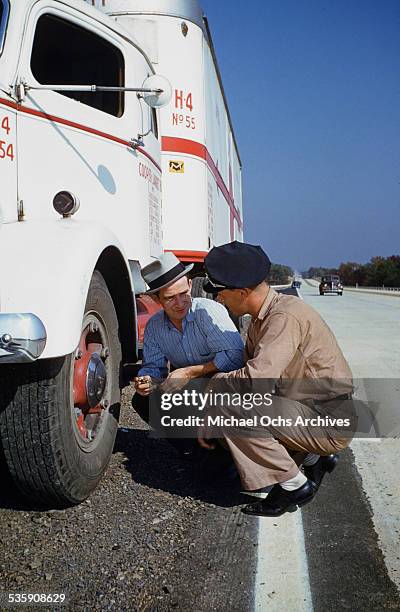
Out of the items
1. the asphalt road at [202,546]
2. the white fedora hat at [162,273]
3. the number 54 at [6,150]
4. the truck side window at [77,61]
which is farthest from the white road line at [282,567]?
the truck side window at [77,61]

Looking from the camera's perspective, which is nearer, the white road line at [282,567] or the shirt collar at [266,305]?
the white road line at [282,567]

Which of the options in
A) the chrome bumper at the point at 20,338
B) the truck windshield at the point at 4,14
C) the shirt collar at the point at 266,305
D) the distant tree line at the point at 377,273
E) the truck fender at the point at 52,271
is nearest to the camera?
the chrome bumper at the point at 20,338

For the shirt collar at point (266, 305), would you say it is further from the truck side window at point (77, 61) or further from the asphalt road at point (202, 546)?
the truck side window at point (77, 61)

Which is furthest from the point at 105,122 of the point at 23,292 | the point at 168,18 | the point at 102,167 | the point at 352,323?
the point at 352,323

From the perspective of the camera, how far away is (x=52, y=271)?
2.97 m

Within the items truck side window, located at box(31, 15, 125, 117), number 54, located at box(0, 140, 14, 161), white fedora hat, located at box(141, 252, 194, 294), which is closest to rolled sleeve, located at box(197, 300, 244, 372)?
white fedora hat, located at box(141, 252, 194, 294)

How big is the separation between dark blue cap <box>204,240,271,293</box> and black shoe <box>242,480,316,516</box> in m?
0.98

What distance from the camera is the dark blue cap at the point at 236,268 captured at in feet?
10.6

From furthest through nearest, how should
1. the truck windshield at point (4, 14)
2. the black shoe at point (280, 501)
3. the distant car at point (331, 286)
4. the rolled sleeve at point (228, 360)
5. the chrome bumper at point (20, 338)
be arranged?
the distant car at point (331, 286) < the truck windshield at point (4, 14) < the rolled sleeve at point (228, 360) < the black shoe at point (280, 501) < the chrome bumper at point (20, 338)

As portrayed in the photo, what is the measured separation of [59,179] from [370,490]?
245 centimetres

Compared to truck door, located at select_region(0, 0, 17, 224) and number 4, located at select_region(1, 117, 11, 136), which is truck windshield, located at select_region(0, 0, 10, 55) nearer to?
truck door, located at select_region(0, 0, 17, 224)

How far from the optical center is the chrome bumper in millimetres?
2588

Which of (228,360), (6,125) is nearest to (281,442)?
(228,360)

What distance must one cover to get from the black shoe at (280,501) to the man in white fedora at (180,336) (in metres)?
0.70
